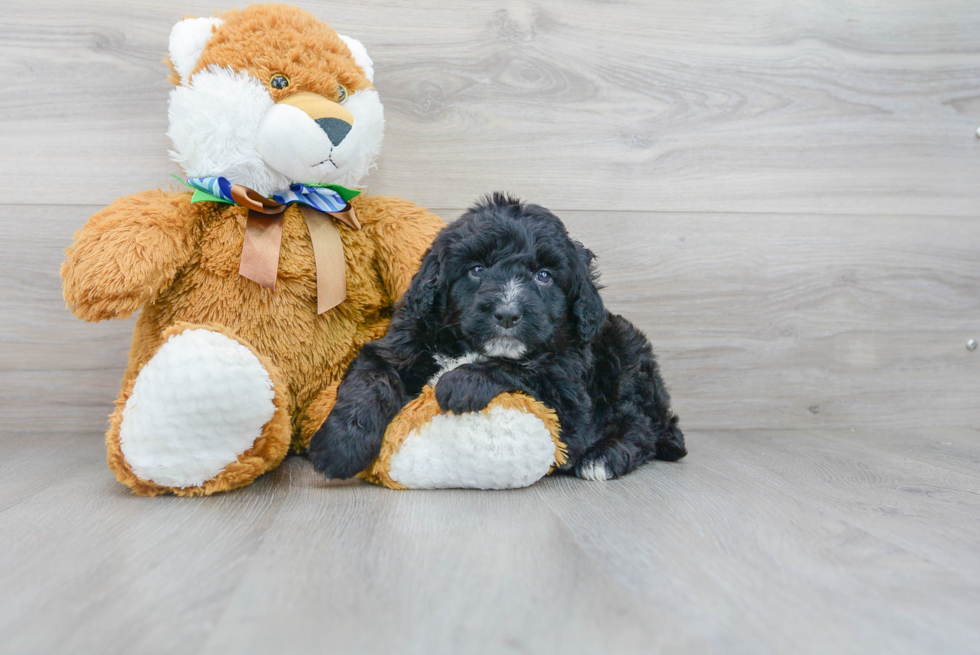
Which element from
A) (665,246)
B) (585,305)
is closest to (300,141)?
(585,305)

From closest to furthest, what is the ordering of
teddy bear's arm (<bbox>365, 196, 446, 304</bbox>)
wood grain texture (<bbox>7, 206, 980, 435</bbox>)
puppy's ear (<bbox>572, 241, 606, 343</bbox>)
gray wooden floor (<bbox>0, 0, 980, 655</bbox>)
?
gray wooden floor (<bbox>0, 0, 980, 655</bbox>), puppy's ear (<bbox>572, 241, 606, 343</bbox>), teddy bear's arm (<bbox>365, 196, 446, 304</bbox>), wood grain texture (<bbox>7, 206, 980, 435</bbox>)

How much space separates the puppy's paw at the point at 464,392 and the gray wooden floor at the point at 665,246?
17cm

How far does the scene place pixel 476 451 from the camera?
1.24 metres

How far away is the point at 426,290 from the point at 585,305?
1.02ft

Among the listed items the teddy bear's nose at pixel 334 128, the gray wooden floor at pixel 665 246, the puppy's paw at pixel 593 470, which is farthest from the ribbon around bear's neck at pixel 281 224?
the puppy's paw at pixel 593 470

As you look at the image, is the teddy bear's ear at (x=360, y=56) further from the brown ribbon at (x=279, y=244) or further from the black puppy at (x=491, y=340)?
the black puppy at (x=491, y=340)

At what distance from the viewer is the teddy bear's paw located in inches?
48.6

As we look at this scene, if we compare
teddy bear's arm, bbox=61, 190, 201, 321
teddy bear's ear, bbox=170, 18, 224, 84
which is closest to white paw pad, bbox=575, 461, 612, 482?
teddy bear's arm, bbox=61, 190, 201, 321

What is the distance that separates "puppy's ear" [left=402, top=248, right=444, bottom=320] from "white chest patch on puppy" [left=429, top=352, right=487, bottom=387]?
10 cm

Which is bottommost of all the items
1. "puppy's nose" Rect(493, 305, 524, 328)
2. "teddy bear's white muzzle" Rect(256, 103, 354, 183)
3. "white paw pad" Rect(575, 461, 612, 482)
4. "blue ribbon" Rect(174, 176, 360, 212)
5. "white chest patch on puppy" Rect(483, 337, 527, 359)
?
"white paw pad" Rect(575, 461, 612, 482)

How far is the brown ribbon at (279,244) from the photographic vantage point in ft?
4.50

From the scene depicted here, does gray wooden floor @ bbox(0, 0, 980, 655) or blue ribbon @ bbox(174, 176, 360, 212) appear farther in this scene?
blue ribbon @ bbox(174, 176, 360, 212)

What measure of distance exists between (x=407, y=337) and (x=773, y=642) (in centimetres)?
85

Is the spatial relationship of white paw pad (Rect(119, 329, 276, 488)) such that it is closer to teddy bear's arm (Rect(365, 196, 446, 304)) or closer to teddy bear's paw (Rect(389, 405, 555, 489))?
teddy bear's paw (Rect(389, 405, 555, 489))
